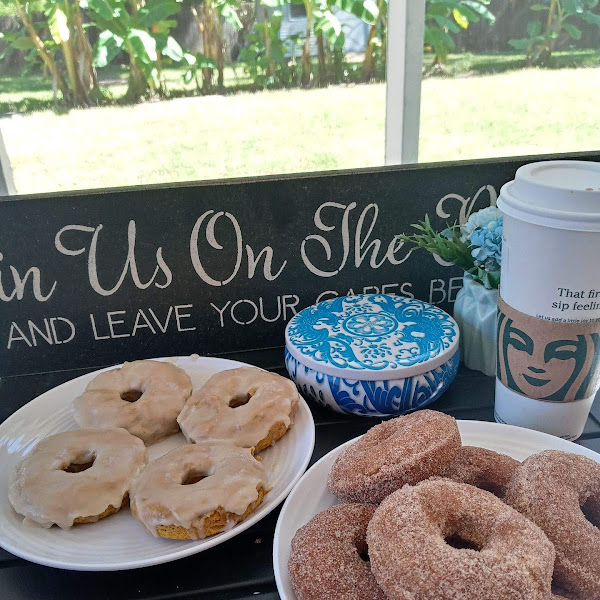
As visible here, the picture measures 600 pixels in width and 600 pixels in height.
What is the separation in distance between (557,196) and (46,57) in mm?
2767

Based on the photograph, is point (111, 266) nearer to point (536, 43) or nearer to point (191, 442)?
point (191, 442)

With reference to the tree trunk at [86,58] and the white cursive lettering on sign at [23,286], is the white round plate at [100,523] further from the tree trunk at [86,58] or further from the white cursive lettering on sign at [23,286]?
the tree trunk at [86,58]

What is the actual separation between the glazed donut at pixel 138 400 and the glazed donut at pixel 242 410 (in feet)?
0.10

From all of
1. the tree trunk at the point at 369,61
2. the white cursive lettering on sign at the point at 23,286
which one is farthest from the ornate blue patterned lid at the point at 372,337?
the tree trunk at the point at 369,61

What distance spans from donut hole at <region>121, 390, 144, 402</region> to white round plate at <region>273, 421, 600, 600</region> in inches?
12.8

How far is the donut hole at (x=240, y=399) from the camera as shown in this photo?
33.2 inches

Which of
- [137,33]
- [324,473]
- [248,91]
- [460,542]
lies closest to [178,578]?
[324,473]

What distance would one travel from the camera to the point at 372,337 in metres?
0.86

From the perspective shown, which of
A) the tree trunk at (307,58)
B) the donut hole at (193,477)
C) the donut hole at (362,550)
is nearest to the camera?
the donut hole at (362,550)

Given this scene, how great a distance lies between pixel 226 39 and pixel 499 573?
293cm

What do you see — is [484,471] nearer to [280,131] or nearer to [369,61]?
[280,131]

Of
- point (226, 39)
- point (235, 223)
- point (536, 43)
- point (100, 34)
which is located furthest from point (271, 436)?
point (536, 43)

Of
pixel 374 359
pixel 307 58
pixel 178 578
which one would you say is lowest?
pixel 178 578

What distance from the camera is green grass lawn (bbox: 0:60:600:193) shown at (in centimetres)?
268
